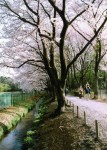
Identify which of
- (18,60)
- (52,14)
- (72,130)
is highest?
(52,14)

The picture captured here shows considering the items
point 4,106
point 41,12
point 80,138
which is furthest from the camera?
point 4,106

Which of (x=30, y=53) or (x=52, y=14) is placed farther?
(x=30, y=53)

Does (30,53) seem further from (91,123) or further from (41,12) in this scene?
(91,123)

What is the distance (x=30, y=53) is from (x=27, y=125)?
1300cm

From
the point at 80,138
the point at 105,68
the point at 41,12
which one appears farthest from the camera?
the point at 105,68

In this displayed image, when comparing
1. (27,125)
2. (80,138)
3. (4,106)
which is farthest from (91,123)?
(4,106)

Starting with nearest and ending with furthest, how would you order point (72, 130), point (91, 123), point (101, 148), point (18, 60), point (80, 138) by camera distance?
point (101, 148) → point (80, 138) → point (72, 130) → point (91, 123) → point (18, 60)

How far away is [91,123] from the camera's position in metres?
20.7

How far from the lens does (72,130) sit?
18875 mm

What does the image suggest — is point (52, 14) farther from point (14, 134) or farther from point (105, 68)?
point (105, 68)

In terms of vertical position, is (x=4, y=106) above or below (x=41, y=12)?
below

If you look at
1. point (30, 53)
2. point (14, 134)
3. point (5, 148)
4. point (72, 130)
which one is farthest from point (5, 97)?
point (72, 130)

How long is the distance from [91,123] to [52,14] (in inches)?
467

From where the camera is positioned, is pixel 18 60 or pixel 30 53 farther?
pixel 30 53
